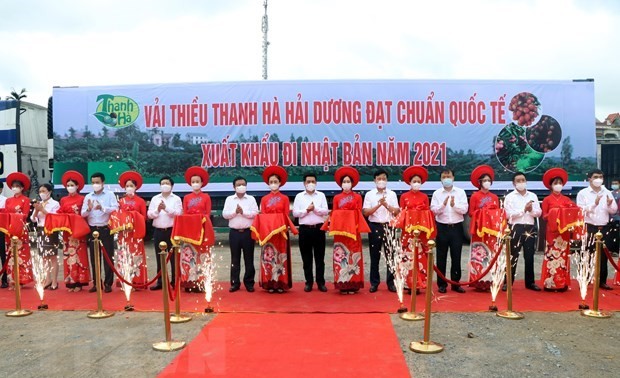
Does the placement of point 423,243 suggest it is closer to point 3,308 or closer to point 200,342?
point 200,342

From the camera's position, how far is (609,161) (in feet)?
35.7

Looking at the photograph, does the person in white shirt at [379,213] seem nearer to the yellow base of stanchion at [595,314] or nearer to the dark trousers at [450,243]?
the dark trousers at [450,243]

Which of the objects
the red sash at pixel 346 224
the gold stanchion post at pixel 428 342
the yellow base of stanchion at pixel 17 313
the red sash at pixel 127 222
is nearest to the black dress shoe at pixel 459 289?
the red sash at pixel 346 224

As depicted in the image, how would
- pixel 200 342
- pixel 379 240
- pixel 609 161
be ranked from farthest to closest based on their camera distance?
1. pixel 609 161
2. pixel 379 240
3. pixel 200 342

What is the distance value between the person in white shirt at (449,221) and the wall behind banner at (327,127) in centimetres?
394

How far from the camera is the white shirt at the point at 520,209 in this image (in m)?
5.97

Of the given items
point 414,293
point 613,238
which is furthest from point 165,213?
point 613,238

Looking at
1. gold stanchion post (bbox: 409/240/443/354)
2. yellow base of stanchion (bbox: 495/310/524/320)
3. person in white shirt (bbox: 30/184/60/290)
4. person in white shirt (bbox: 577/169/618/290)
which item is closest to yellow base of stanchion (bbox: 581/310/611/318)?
yellow base of stanchion (bbox: 495/310/524/320)

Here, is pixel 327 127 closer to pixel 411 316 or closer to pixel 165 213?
pixel 165 213

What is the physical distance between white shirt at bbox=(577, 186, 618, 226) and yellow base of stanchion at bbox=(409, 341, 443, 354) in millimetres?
3206

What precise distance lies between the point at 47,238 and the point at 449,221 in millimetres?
4882

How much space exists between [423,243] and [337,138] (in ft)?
14.7

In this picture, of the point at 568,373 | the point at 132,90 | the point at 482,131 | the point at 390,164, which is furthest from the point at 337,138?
the point at 568,373

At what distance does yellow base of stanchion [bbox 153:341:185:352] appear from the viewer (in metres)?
4.11
